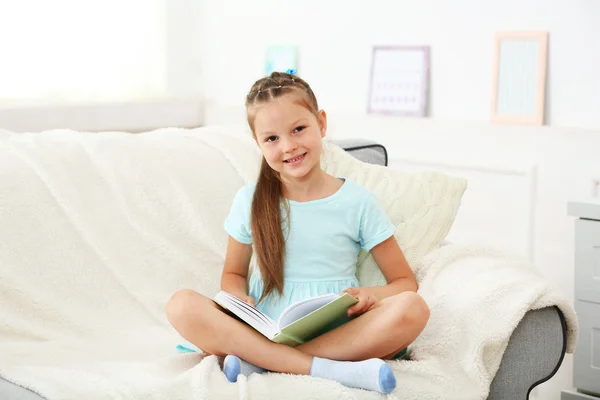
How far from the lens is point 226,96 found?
11.8 feet

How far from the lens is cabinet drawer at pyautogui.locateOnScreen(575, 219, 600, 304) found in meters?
2.24

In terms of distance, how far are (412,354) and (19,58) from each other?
75.9 inches

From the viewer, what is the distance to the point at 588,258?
7.39ft

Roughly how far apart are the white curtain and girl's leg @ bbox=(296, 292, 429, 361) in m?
1.79

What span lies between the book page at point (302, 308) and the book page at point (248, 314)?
0.04 m

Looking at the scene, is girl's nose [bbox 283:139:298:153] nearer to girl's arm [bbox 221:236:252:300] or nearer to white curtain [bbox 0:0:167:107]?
girl's arm [bbox 221:236:252:300]

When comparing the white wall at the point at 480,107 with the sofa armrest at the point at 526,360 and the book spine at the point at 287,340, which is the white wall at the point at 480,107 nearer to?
the sofa armrest at the point at 526,360

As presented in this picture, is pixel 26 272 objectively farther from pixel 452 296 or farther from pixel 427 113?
pixel 427 113

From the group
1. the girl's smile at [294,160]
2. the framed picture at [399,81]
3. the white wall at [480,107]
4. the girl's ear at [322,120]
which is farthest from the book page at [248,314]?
the framed picture at [399,81]

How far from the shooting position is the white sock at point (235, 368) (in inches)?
56.2

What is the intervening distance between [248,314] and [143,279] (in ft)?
1.61

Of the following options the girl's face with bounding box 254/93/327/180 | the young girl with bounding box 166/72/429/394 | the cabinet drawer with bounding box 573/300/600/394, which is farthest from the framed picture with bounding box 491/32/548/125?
the girl's face with bounding box 254/93/327/180

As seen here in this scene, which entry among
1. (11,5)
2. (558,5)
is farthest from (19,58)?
(558,5)

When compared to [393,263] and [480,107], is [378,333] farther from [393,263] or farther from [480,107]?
[480,107]
